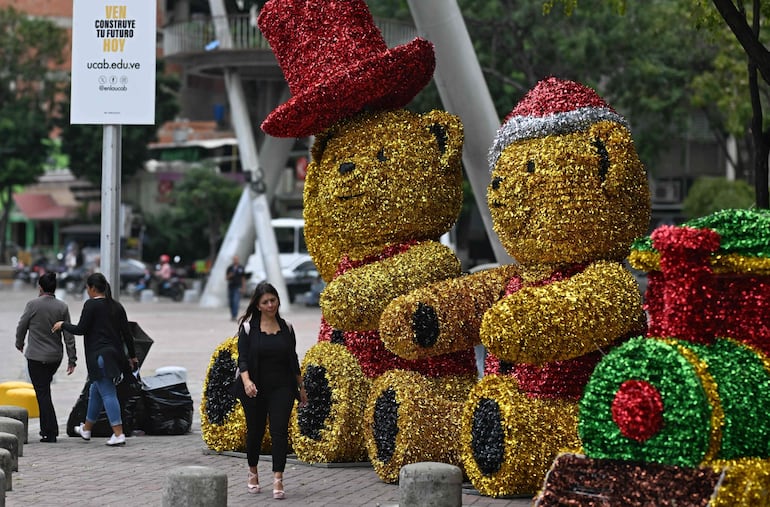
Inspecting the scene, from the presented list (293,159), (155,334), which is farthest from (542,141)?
(293,159)

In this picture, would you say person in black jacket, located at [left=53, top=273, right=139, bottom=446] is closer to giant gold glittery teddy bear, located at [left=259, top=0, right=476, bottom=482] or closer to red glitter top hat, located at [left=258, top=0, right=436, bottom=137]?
giant gold glittery teddy bear, located at [left=259, top=0, right=476, bottom=482]

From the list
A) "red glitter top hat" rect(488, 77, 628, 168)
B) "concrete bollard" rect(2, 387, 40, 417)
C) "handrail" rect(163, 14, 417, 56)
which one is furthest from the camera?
"handrail" rect(163, 14, 417, 56)

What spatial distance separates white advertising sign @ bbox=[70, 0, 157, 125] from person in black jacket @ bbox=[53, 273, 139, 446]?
191 centimetres

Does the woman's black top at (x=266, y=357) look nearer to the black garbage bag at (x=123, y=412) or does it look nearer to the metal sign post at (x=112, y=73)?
the black garbage bag at (x=123, y=412)

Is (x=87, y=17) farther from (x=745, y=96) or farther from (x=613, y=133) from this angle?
(x=745, y=96)

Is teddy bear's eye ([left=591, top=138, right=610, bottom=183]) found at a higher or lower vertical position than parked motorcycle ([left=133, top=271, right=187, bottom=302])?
higher

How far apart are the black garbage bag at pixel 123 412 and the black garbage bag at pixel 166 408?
62mm

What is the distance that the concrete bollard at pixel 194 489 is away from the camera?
23.5ft

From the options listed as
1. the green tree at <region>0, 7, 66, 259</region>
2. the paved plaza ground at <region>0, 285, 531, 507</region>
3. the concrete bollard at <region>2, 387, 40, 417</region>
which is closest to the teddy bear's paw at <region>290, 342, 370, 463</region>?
the paved plaza ground at <region>0, 285, 531, 507</region>

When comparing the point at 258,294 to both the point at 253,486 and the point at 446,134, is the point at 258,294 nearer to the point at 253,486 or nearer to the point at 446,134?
the point at 253,486

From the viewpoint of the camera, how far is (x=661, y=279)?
7.01 metres

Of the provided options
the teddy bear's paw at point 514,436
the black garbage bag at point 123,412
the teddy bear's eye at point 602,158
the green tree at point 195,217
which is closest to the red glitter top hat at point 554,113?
the teddy bear's eye at point 602,158

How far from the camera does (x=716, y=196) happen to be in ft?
124

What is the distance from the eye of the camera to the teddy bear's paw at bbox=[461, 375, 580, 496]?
7809mm
